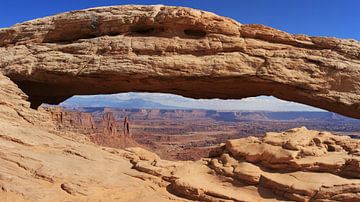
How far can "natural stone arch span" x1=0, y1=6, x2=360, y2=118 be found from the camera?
2127 cm

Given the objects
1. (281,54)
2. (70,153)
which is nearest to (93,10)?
(70,153)

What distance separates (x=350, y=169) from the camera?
15422 mm

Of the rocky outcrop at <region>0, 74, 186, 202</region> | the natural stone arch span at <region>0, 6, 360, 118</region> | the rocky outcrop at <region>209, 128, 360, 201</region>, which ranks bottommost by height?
the rocky outcrop at <region>0, 74, 186, 202</region>

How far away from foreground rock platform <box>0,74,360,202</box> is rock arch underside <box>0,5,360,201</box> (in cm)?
5

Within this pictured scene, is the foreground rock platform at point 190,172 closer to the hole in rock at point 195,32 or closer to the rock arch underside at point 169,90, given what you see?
the rock arch underside at point 169,90

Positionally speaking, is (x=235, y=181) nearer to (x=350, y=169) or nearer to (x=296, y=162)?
(x=296, y=162)

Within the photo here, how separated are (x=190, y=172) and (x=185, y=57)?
7280 mm

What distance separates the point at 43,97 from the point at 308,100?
17.7m

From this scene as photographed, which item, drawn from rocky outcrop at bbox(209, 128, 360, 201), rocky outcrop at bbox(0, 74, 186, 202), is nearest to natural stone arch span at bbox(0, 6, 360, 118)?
rocky outcrop at bbox(209, 128, 360, 201)

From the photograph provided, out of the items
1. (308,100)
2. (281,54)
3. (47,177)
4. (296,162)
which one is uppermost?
(281,54)

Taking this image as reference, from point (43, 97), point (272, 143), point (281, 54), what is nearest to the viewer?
point (272, 143)

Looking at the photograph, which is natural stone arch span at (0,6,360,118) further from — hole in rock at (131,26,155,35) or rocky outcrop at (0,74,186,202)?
rocky outcrop at (0,74,186,202)

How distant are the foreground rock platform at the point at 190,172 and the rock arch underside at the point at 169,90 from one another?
2.0 inches

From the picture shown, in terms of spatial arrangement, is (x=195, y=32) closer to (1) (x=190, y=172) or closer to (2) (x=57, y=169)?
(1) (x=190, y=172)
